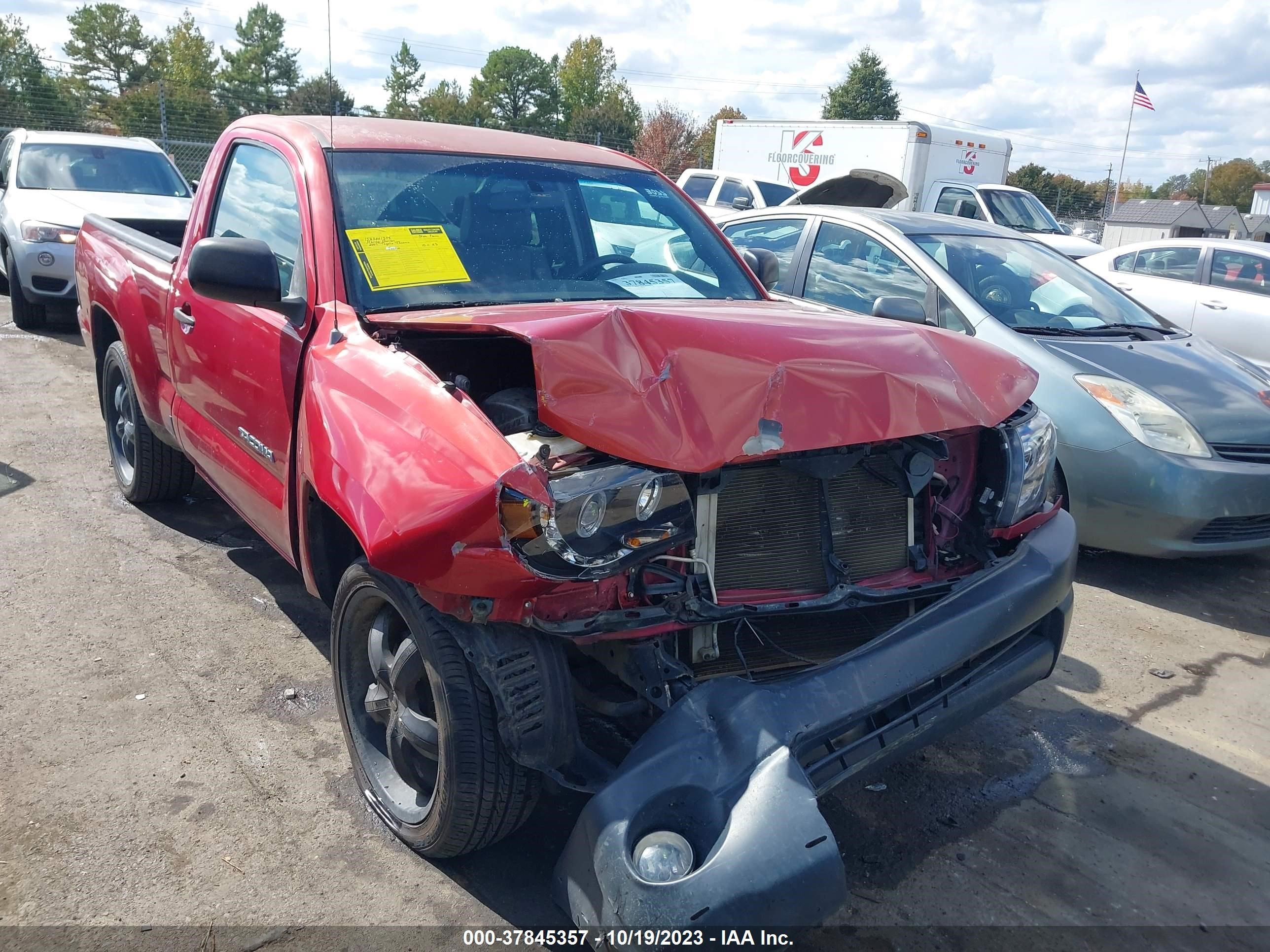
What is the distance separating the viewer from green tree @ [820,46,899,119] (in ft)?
217

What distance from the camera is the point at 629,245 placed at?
3.69m

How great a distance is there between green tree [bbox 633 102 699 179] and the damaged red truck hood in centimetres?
5253

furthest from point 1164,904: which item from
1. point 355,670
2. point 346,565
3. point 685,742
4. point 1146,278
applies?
point 1146,278

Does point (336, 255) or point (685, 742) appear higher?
point (336, 255)

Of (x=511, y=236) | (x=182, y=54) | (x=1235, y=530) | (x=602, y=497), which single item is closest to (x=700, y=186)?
(x=1235, y=530)

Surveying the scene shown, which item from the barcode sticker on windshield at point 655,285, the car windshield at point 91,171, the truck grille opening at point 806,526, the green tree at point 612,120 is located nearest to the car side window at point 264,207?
the barcode sticker on windshield at point 655,285

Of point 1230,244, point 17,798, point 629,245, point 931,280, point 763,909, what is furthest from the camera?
point 1230,244

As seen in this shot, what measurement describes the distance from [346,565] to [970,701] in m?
1.88

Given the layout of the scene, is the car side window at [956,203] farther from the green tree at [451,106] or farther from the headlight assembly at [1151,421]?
the green tree at [451,106]

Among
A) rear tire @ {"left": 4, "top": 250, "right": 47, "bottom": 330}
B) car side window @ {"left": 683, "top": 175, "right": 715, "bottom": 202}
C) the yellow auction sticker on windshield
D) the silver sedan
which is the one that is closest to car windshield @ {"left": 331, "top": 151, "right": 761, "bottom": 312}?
the yellow auction sticker on windshield

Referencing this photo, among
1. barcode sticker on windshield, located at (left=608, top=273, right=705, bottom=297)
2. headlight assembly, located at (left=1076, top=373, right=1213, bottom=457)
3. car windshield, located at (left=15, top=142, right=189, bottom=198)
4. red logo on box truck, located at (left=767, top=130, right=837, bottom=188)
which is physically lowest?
headlight assembly, located at (left=1076, top=373, right=1213, bottom=457)

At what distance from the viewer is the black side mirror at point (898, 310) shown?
4152 mm

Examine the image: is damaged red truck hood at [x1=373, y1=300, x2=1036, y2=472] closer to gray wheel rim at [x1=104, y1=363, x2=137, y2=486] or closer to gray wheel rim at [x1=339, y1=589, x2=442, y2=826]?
gray wheel rim at [x1=339, y1=589, x2=442, y2=826]

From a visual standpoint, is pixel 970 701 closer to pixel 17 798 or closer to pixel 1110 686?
pixel 1110 686
